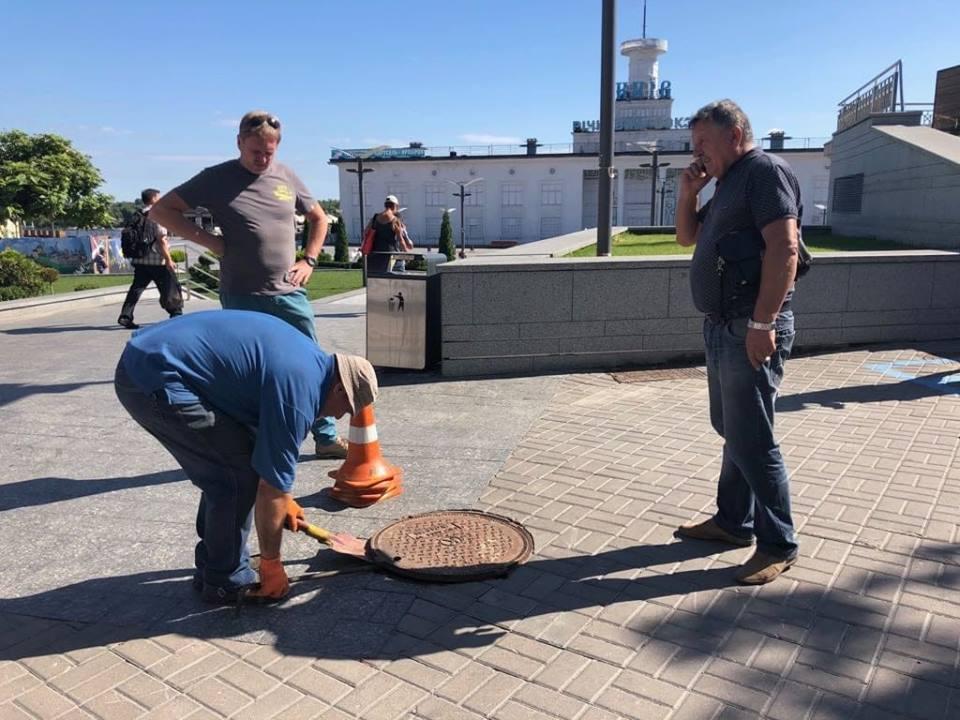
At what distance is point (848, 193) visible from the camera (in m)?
16.7

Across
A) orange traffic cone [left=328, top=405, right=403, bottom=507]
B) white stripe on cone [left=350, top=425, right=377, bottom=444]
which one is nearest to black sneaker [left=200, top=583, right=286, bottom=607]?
orange traffic cone [left=328, top=405, right=403, bottom=507]

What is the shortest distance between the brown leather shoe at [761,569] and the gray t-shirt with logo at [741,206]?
1.08m

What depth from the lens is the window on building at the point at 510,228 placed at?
65750mm

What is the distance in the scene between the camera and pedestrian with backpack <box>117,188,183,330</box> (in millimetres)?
9453

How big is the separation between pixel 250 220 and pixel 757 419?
8.80ft

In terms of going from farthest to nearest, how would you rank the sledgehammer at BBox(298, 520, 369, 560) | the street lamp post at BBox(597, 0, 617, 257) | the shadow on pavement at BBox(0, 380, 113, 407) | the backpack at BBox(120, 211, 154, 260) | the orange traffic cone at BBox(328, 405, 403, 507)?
the backpack at BBox(120, 211, 154, 260) < the street lamp post at BBox(597, 0, 617, 257) < the shadow on pavement at BBox(0, 380, 113, 407) < the orange traffic cone at BBox(328, 405, 403, 507) < the sledgehammer at BBox(298, 520, 369, 560)

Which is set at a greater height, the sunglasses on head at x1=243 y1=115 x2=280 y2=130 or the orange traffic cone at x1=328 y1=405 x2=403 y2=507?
the sunglasses on head at x1=243 y1=115 x2=280 y2=130

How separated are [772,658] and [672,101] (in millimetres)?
73887

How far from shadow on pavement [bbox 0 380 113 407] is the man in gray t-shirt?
350cm

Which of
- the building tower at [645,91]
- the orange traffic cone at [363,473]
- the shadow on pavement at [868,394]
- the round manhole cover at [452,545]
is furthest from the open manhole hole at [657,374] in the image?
the building tower at [645,91]

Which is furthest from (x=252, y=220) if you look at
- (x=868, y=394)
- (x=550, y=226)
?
(x=550, y=226)

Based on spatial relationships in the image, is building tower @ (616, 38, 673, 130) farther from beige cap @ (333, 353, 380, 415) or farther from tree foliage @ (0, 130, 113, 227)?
beige cap @ (333, 353, 380, 415)

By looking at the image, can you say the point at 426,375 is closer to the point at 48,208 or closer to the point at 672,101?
the point at 48,208

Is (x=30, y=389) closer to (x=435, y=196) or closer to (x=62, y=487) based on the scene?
(x=62, y=487)
